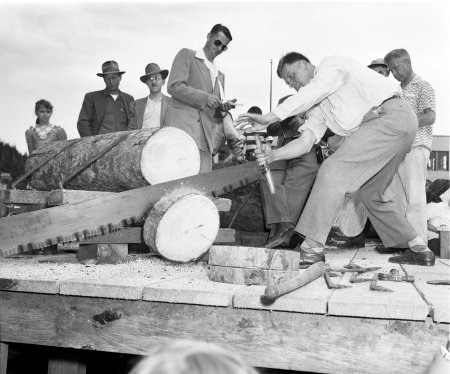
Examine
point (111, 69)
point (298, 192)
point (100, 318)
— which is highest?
point (111, 69)

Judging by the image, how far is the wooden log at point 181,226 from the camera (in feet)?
Result: 13.4

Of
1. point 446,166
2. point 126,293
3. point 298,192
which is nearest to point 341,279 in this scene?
point 126,293

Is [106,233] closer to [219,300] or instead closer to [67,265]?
[67,265]

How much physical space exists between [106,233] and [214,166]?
263 cm

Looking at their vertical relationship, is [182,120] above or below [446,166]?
below

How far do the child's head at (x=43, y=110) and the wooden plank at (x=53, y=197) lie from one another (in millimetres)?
3184

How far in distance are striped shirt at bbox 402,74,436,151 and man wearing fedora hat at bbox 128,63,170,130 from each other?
2.85 meters

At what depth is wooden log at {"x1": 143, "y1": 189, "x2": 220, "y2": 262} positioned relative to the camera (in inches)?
160

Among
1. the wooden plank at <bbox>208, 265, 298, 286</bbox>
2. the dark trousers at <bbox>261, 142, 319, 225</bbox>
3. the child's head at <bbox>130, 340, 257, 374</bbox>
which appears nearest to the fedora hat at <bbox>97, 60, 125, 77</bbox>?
the dark trousers at <bbox>261, 142, 319, 225</bbox>

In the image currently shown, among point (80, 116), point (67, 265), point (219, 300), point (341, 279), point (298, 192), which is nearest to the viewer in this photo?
point (219, 300)

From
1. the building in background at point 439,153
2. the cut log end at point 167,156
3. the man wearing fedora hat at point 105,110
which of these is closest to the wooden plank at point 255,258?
the cut log end at point 167,156

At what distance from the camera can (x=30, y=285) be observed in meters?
3.14

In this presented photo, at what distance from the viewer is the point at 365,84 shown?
4578mm

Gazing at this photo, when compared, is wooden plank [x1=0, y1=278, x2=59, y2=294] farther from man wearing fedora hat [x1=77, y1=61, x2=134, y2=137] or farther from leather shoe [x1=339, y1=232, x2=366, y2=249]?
man wearing fedora hat [x1=77, y1=61, x2=134, y2=137]
